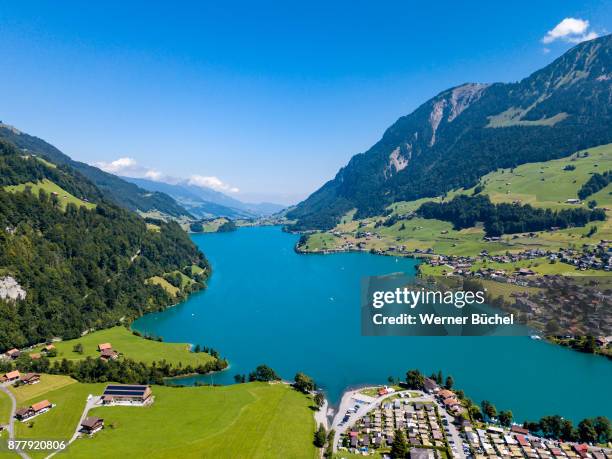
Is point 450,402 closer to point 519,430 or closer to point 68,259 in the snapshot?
point 519,430

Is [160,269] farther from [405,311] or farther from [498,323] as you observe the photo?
[498,323]

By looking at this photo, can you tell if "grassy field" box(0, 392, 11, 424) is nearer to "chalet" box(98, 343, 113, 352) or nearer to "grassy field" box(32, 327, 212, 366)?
"grassy field" box(32, 327, 212, 366)

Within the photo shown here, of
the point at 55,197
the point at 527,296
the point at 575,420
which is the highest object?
the point at 55,197

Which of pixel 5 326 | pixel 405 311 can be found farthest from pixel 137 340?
pixel 405 311

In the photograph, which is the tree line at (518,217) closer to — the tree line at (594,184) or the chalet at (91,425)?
the tree line at (594,184)

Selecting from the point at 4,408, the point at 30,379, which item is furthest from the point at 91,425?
the point at 30,379

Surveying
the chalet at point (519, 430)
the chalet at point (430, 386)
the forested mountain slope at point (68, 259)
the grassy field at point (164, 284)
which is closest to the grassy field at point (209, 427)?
the chalet at point (430, 386)
